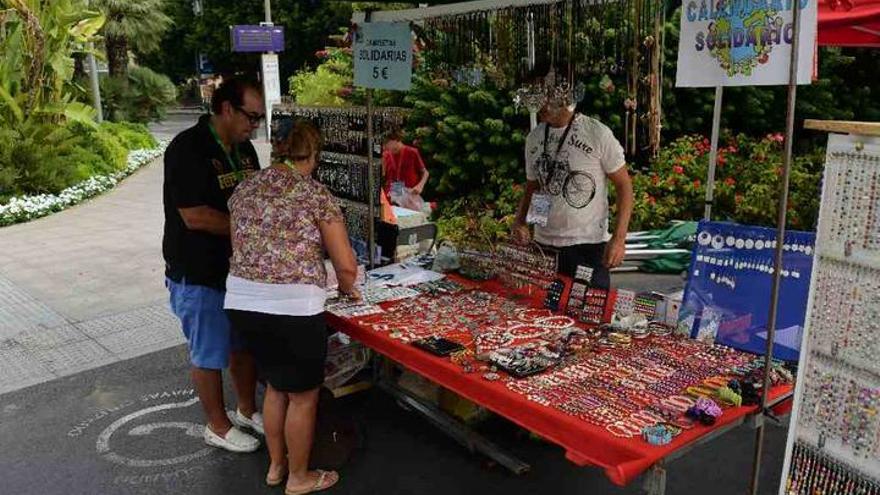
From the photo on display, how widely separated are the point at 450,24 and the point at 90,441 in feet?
9.96

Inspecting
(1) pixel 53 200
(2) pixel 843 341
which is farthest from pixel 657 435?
(1) pixel 53 200

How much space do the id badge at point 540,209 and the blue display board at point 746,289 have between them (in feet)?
2.89

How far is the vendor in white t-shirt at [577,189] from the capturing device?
137 inches

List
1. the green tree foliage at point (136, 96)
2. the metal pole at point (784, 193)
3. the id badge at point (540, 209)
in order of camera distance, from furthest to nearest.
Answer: the green tree foliage at point (136, 96)
the id badge at point (540, 209)
the metal pole at point (784, 193)

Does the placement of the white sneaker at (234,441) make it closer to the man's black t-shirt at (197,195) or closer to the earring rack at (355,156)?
the man's black t-shirt at (197,195)

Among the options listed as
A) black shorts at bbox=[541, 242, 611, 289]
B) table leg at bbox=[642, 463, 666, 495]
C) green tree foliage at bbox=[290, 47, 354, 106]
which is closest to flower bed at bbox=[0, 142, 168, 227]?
green tree foliage at bbox=[290, 47, 354, 106]

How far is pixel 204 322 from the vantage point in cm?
325

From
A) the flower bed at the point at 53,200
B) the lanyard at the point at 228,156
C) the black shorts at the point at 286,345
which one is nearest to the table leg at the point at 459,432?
the black shorts at the point at 286,345

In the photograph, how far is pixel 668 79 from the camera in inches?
328

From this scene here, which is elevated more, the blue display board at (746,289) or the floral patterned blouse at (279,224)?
the floral patterned blouse at (279,224)

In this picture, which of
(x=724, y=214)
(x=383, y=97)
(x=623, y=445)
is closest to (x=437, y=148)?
(x=383, y=97)

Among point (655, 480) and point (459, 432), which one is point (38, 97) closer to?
point (459, 432)

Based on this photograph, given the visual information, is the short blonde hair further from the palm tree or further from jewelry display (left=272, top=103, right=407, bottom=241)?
the palm tree

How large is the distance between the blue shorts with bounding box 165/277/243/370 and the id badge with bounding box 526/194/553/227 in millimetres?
1561
